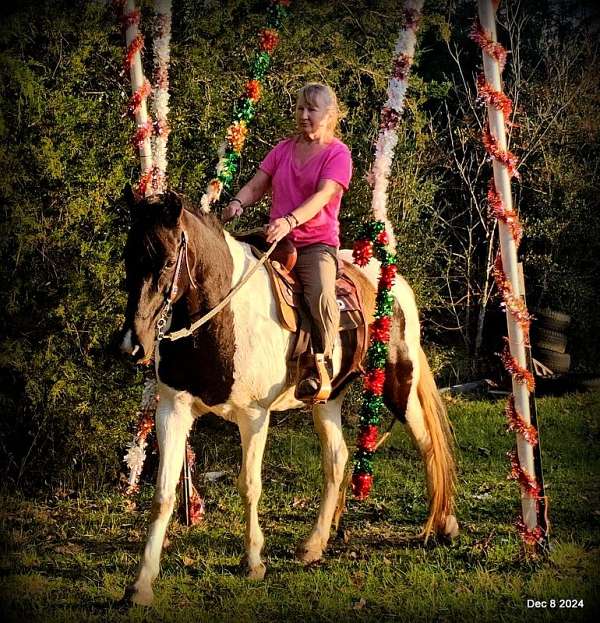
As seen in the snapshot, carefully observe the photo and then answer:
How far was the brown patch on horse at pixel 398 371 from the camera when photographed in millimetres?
6004

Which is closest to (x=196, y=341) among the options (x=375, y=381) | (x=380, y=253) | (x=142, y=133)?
(x=375, y=381)

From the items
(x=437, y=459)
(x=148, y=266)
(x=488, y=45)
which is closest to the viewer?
(x=148, y=266)

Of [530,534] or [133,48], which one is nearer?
[530,534]

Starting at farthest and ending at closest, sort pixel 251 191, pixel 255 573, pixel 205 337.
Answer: pixel 251 191 → pixel 255 573 → pixel 205 337

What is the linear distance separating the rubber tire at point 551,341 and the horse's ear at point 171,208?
10.1 metres

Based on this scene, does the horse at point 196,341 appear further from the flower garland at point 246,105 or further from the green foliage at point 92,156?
the green foliage at point 92,156

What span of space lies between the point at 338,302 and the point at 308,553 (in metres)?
1.71

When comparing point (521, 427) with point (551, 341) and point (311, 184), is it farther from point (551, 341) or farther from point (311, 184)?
point (551, 341)

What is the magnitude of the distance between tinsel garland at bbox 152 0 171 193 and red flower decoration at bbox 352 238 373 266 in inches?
60.1

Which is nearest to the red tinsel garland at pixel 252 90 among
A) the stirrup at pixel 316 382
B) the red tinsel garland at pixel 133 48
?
the red tinsel garland at pixel 133 48

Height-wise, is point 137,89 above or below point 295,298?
above

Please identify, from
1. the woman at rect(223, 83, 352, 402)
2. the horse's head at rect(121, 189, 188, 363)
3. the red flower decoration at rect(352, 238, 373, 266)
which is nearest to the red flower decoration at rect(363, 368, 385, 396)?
the woman at rect(223, 83, 352, 402)

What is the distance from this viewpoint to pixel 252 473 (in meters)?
4.97

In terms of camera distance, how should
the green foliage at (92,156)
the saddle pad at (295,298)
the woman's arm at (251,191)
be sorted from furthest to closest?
the green foliage at (92,156) → the woman's arm at (251,191) → the saddle pad at (295,298)
